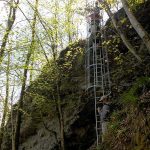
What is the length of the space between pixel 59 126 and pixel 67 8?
250 inches

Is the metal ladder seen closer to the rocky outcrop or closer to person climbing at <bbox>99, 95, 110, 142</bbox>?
the rocky outcrop

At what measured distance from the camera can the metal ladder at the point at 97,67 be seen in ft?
45.2

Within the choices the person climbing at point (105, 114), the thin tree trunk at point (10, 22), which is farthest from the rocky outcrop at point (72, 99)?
the thin tree trunk at point (10, 22)

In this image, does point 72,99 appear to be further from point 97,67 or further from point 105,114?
point 105,114

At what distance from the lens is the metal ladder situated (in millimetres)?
13766

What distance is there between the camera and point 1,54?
1250cm

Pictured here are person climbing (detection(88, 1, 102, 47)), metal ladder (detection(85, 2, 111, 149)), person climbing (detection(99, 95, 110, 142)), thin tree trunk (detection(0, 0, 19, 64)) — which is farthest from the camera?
person climbing (detection(88, 1, 102, 47))

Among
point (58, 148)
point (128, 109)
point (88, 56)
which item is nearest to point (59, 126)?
point (58, 148)

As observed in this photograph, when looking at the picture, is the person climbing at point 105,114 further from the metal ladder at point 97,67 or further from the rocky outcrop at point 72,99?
the metal ladder at point 97,67

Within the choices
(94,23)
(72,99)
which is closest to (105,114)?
(72,99)

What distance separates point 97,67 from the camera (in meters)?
14.8

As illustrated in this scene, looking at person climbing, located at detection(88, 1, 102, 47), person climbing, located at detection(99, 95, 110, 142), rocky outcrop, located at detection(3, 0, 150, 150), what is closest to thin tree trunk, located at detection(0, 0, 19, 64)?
rocky outcrop, located at detection(3, 0, 150, 150)

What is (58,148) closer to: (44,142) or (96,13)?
(44,142)

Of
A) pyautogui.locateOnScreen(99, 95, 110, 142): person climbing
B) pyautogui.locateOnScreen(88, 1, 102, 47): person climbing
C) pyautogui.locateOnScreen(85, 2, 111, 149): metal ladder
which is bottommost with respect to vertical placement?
pyautogui.locateOnScreen(99, 95, 110, 142): person climbing
